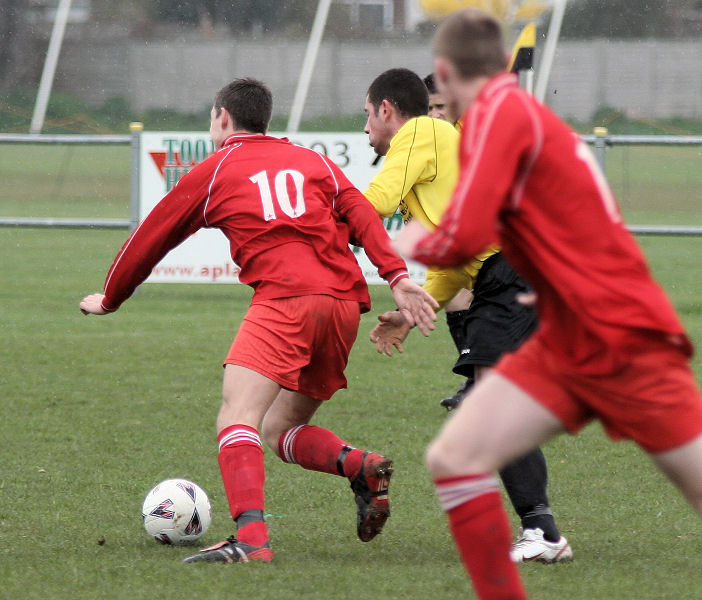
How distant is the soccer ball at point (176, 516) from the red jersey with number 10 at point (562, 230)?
2.11m

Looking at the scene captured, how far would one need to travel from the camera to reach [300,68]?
31219 millimetres

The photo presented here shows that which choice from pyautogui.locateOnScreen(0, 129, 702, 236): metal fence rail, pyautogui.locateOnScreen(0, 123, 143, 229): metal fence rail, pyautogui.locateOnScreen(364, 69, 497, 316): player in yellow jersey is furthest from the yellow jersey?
pyautogui.locateOnScreen(0, 123, 143, 229): metal fence rail

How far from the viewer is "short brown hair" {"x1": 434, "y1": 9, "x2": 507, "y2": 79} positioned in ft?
10.8

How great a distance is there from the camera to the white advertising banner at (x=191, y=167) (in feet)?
38.3

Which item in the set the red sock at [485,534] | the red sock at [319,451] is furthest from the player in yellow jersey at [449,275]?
the red sock at [485,534]

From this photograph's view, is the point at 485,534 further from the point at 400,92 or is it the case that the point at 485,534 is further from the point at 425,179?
the point at 400,92

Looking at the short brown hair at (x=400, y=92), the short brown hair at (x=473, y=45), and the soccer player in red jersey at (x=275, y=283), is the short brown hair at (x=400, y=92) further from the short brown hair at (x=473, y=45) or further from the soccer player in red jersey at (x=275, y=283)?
the short brown hair at (x=473, y=45)

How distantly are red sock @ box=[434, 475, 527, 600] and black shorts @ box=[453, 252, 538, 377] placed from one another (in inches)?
59.9

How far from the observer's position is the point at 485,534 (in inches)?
129

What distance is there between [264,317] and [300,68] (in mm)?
27119

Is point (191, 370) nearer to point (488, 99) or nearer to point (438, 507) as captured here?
point (438, 507)

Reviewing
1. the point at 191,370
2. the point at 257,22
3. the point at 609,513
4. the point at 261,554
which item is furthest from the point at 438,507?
the point at 257,22

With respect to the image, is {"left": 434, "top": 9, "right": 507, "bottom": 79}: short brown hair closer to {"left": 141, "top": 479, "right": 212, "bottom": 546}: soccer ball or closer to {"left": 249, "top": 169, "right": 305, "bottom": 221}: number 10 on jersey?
{"left": 249, "top": 169, "right": 305, "bottom": 221}: number 10 on jersey

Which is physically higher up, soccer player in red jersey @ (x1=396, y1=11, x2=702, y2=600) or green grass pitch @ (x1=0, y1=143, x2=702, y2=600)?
soccer player in red jersey @ (x1=396, y1=11, x2=702, y2=600)
